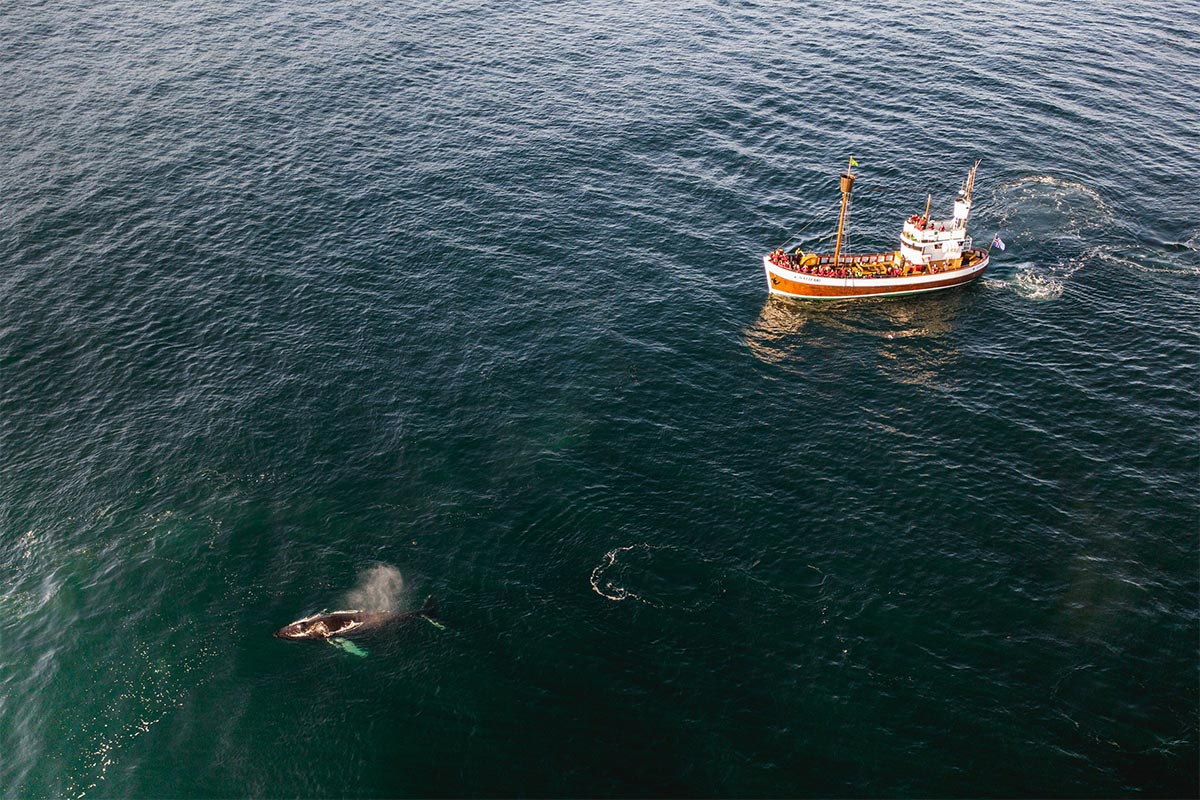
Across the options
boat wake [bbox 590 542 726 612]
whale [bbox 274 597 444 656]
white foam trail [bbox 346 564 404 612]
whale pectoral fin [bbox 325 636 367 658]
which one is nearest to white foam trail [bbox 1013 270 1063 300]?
boat wake [bbox 590 542 726 612]

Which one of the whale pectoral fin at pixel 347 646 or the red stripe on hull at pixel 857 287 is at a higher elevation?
the red stripe on hull at pixel 857 287

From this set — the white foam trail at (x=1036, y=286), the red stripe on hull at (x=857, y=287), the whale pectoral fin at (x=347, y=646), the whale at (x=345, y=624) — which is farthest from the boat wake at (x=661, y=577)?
the white foam trail at (x=1036, y=286)

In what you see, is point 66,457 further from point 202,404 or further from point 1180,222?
point 1180,222

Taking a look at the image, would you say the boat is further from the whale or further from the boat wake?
the whale

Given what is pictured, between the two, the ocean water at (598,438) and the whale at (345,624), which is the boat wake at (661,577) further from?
the whale at (345,624)

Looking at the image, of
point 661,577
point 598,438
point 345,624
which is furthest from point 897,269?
point 345,624

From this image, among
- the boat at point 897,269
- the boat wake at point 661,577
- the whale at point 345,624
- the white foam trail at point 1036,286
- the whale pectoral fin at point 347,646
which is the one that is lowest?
the whale pectoral fin at point 347,646
